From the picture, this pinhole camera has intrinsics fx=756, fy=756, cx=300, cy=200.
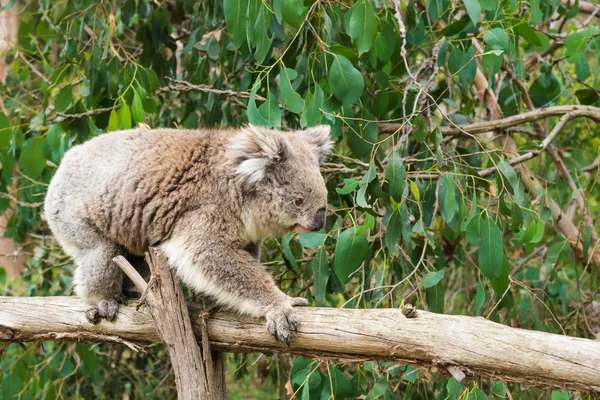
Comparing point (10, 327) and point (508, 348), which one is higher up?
point (508, 348)

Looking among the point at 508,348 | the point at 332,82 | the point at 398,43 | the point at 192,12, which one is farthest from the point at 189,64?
the point at 508,348

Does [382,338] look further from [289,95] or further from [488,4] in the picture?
[488,4]

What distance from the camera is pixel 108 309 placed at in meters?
2.93

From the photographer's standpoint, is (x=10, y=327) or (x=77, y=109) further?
(x=77, y=109)

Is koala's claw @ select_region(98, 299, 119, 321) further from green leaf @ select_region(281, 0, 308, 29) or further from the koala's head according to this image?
green leaf @ select_region(281, 0, 308, 29)

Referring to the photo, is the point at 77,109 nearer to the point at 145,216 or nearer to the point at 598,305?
the point at 145,216

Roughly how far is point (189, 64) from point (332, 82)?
1699 mm

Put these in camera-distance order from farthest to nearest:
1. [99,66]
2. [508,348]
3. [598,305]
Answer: [598,305] < [99,66] < [508,348]

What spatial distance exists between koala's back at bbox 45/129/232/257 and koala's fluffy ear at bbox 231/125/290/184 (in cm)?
10

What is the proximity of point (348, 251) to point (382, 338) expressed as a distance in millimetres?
560

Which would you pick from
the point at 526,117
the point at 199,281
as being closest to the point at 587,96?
the point at 526,117

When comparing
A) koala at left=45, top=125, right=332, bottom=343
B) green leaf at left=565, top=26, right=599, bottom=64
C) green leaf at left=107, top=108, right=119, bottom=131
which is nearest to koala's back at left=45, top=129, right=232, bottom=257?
koala at left=45, top=125, right=332, bottom=343

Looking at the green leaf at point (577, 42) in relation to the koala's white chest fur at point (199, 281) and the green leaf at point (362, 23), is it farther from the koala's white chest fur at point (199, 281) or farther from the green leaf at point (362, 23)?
the koala's white chest fur at point (199, 281)

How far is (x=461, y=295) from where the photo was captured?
19.8 feet
